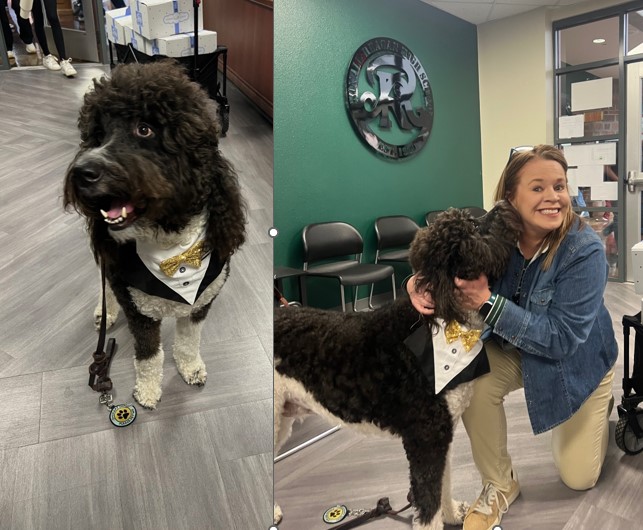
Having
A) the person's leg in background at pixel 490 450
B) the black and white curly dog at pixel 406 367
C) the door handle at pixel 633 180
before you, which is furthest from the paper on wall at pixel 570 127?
the person's leg in background at pixel 490 450

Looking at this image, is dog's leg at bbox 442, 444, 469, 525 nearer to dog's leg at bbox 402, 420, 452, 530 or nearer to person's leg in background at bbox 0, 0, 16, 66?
dog's leg at bbox 402, 420, 452, 530

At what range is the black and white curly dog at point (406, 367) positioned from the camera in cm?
94

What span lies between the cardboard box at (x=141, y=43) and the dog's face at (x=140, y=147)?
7cm

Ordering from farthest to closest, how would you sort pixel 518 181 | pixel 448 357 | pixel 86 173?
pixel 448 357 → pixel 518 181 → pixel 86 173

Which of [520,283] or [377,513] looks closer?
[520,283]

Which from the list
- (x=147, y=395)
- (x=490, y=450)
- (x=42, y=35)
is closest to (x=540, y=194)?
(x=490, y=450)

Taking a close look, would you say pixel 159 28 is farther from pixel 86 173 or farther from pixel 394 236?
pixel 394 236

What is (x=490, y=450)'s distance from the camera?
1092mm

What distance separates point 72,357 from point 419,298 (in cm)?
82

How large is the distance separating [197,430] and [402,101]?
3.18ft

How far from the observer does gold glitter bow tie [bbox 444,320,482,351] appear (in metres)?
0.97

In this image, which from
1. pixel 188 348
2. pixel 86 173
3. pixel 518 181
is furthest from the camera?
pixel 188 348

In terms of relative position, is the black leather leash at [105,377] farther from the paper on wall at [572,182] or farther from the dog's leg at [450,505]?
the paper on wall at [572,182]

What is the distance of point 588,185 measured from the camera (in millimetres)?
924
